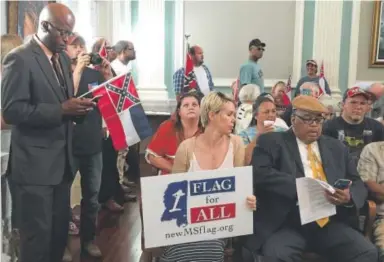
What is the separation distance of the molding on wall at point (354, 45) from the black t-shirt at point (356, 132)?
398cm

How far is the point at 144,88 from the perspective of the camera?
6777 mm

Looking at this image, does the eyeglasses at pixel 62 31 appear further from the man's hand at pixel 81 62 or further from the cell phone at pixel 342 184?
the cell phone at pixel 342 184

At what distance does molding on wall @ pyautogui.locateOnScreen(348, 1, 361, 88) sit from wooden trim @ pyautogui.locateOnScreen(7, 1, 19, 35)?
5093mm

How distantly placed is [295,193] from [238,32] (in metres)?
5.35

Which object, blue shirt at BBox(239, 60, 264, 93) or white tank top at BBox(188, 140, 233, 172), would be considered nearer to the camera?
white tank top at BBox(188, 140, 233, 172)

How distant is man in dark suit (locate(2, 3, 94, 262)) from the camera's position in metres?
2.11

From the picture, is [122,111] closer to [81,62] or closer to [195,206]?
[81,62]

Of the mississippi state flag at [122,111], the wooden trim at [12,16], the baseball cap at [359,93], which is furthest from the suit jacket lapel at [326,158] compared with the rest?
the wooden trim at [12,16]

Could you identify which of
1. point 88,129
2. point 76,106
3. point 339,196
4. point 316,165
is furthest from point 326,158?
point 88,129

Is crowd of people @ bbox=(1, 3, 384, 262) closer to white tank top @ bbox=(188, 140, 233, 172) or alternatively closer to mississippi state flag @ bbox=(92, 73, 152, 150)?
white tank top @ bbox=(188, 140, 233, 172)

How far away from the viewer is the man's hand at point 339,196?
2303 millimetres

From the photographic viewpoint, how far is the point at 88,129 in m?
2.97

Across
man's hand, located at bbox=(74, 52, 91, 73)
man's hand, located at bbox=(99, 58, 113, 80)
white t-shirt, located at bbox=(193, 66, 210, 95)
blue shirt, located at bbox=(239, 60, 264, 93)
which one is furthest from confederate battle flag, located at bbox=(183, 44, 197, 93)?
man's hand, located at bbox=(74, 52, 91, 73)

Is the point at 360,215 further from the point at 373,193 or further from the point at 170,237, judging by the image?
the point at 170,237
